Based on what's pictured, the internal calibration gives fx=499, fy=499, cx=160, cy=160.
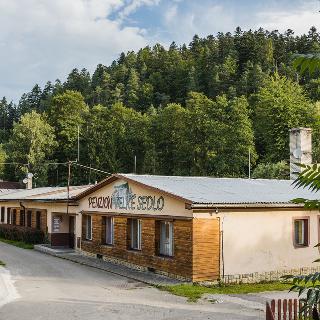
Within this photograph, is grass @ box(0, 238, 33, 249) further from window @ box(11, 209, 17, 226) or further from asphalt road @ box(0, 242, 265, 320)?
asphalt road @ box(0, 242, 265, 320)

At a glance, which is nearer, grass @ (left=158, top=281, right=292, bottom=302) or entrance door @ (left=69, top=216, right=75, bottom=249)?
grass @ (left=158, top=281, right=292, bottom=302)

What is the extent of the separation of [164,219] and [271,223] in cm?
454

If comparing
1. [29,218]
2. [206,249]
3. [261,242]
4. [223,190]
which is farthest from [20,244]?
[261,242]

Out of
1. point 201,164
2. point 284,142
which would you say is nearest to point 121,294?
→ point 284,142

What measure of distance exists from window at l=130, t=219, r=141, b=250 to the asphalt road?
199cm

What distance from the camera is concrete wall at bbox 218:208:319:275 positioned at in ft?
64.8

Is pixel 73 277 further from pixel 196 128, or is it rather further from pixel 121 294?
pixel 196 128

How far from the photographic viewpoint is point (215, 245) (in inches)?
763

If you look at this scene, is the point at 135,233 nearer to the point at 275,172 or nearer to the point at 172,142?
the point at 275,172

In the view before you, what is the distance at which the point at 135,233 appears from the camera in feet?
75.9

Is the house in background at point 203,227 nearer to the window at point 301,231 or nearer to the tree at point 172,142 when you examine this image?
the window at point 301,231

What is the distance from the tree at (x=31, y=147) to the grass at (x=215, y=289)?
58.7 meters

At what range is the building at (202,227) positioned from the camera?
19.2m

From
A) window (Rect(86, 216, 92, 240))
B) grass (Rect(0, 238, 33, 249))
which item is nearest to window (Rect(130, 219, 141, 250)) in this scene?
window (Rect(86, 216, 92, 240))
